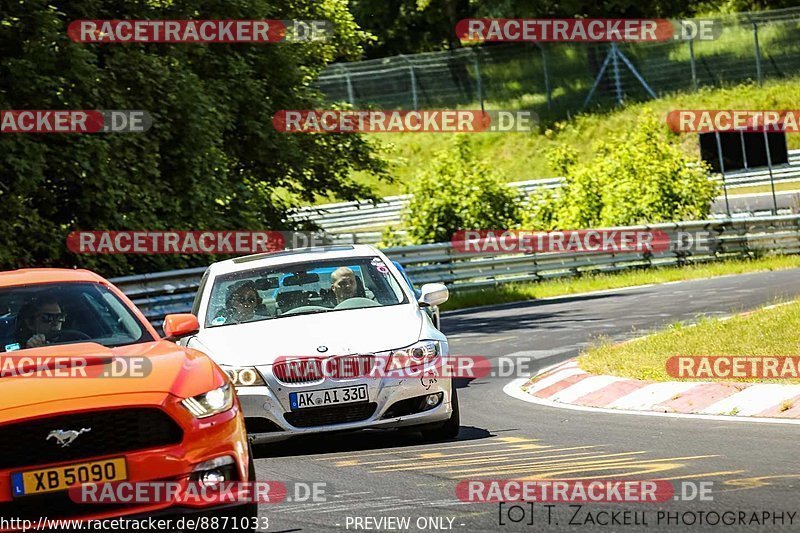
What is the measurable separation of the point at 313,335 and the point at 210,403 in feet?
11.1

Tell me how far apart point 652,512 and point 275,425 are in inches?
143

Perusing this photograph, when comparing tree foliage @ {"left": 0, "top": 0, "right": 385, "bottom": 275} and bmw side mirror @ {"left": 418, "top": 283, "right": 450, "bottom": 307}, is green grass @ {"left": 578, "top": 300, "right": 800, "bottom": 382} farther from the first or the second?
tree foliage @ {"left": 0, "top": 0, "right": 385, "bottom": 275}

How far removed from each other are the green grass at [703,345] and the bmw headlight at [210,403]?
19.1 feet

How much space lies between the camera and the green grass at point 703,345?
12812 millimetres

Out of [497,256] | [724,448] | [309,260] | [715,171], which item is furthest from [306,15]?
[724,448]

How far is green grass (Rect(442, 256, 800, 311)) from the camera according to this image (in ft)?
88.6

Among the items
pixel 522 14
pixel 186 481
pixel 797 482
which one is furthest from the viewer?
pixel 522 14

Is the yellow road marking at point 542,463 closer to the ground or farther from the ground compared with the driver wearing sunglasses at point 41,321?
closer to the ground

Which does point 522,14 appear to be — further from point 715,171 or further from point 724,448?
point 724,448

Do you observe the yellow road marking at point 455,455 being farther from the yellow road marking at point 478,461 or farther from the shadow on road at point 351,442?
the shadow on road at point 351,442

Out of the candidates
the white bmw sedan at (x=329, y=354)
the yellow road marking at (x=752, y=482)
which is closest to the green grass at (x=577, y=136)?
the white bmw sedan at (x=329, y=354)

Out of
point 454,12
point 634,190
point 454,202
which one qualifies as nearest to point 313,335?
point 454,202

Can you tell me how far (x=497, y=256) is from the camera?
29.3 meters

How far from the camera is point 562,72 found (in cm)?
5128
